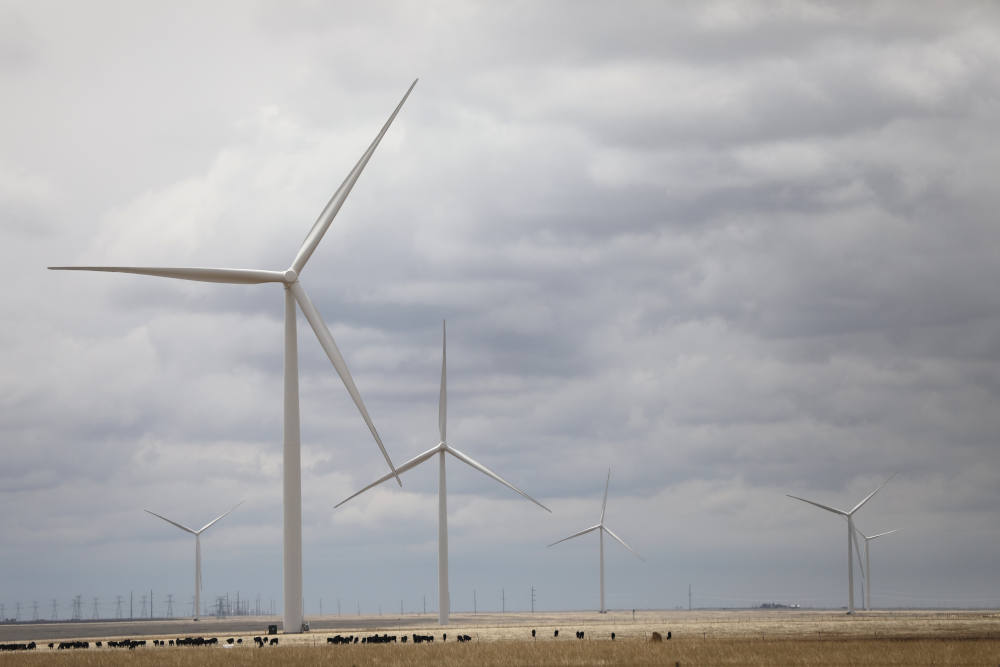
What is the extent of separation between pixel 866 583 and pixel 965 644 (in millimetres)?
131709

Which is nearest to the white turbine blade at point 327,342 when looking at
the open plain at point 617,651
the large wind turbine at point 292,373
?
Result: the large wind turbine at point 292,373

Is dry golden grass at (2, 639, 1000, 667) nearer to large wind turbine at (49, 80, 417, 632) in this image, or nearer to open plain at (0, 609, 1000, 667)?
open plain at (0, 609, 1000, 667)

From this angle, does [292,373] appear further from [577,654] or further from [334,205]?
[577,654]

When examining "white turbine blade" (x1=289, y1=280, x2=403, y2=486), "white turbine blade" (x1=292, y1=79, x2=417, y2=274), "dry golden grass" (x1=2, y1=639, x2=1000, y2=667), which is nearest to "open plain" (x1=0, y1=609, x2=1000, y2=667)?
"dry golden grass" (x1=2, y1=639, x2=1000, y2=667)

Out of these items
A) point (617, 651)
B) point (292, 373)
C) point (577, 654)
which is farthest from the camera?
point (292, 373)

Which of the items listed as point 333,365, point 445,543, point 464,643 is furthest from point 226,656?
point 445,543

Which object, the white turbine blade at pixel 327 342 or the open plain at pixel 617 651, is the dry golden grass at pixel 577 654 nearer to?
the open plain at pixel 617 651

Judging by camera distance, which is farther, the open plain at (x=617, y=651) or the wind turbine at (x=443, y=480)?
the wind turbine at (x=443, y=480)

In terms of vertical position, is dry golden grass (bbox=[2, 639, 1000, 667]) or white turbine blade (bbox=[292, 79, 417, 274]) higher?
white turbine blade (bbox=[292, 79, 417, 274])

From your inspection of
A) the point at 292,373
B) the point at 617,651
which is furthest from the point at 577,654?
the point at 292,373

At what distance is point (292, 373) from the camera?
77.9m

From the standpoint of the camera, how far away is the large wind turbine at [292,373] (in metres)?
76.6

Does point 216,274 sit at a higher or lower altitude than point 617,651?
higher

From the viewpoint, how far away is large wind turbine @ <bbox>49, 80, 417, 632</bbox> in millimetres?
76562
